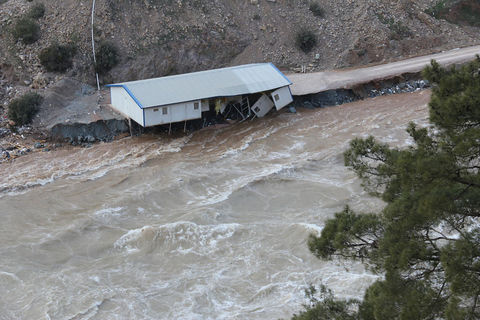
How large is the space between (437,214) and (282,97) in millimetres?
24691

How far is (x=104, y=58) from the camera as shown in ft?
119

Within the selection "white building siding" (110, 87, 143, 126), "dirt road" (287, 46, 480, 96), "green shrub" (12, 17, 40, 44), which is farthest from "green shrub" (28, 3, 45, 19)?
"dirt road" (287, 46, 480, 96)

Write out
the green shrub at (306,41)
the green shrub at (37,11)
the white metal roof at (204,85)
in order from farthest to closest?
the green shrub at (306,41), the green shrub at (37,11), the white metal roof at (204,85)

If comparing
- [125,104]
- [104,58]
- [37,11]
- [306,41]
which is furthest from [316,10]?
[37,11]

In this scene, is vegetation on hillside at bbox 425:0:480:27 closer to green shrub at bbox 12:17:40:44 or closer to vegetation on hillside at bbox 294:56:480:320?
green shrub at bbox 12:17:40:44

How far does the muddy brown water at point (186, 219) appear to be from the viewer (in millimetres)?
17594

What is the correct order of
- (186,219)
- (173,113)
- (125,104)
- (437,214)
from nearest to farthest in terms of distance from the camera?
(437,214) < (186,219) < (173,113) < (125,104)

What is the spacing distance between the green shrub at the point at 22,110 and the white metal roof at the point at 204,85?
204 inches

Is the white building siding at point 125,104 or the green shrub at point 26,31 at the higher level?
the green shrub at point 26,31

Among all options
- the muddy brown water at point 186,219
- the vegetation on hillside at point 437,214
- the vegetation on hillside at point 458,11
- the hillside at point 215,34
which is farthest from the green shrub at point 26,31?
the vegetation on hillside at point 437,214

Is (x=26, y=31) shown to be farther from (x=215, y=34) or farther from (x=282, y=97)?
(x=282, y=97)

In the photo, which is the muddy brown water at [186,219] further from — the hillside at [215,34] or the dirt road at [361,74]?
the hillside at [215,34]

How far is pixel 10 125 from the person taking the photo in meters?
32.5

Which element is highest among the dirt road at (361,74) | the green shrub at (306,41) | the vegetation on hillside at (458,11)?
the vegetation on hillside at (458,11)
